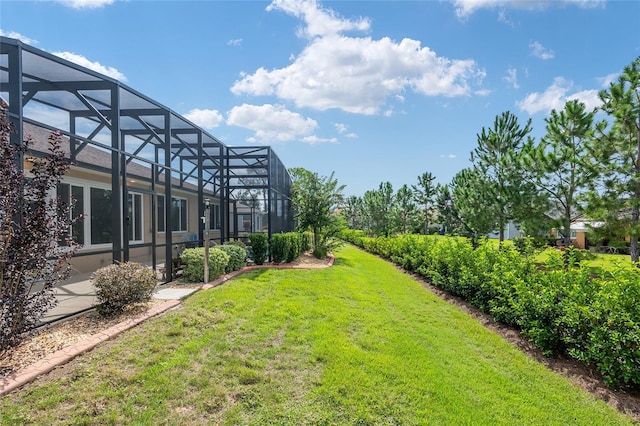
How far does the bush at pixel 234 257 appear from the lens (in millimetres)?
8680

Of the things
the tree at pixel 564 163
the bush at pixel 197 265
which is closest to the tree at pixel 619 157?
the tree at pixel 564 163

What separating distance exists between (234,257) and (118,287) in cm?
416

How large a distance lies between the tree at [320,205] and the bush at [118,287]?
7996mm

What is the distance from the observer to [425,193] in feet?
80.9

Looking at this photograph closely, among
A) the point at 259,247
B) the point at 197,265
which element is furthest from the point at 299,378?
the point at 259,247

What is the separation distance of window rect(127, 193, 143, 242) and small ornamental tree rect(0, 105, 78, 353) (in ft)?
21.3

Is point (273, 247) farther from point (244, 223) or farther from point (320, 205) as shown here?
point (244, 223)

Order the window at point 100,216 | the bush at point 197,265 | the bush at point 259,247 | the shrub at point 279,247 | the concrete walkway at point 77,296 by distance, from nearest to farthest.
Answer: the concrete walkway at point 77,296 < the bush at point 197,265 < the window at point 100,216 < the bush at point 259,247 < the shrub at point 279,247

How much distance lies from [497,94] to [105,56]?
37.2 ft

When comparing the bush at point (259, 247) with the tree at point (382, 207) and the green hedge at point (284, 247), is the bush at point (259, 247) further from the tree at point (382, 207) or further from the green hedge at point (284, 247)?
the tree at point (382, 207)

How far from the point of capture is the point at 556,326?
14.1ft

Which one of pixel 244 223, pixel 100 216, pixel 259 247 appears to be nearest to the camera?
pixel 100 216

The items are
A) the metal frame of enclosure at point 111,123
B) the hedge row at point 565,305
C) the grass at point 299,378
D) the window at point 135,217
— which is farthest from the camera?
the window at point 135,217

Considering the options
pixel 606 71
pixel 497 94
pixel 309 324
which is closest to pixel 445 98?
pixel 497 94
